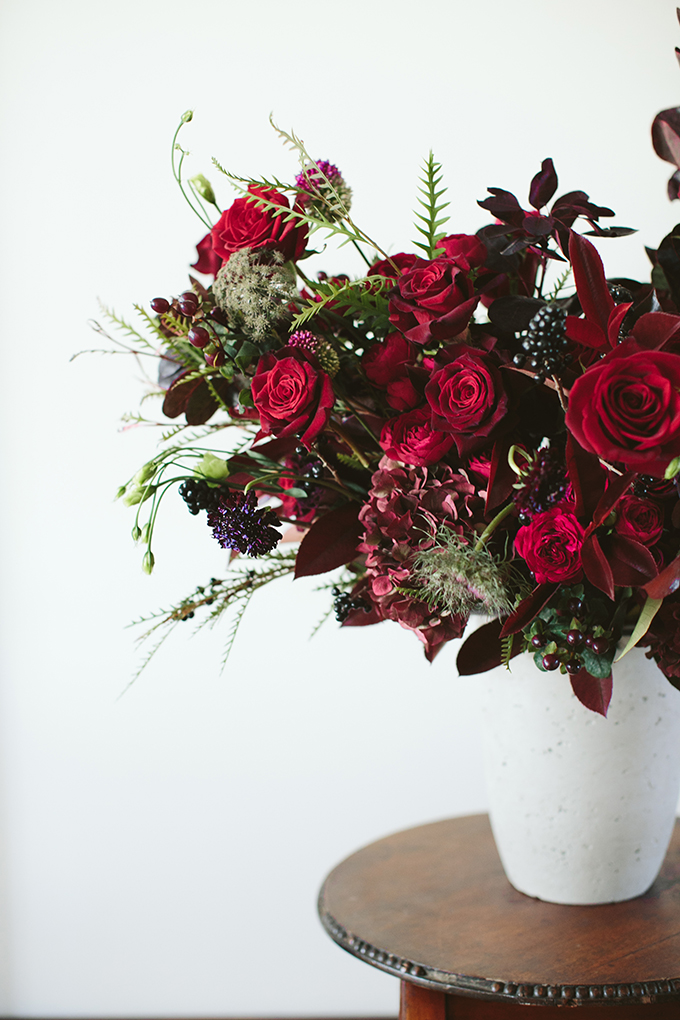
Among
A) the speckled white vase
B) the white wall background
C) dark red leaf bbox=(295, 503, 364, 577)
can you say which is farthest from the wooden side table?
the white wall background

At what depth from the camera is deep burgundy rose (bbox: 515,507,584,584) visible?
51 cm

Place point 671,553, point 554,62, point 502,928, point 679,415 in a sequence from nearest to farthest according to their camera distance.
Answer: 1. point 679,415
2. point 671,553
3. point 502,928
4. point 554,62

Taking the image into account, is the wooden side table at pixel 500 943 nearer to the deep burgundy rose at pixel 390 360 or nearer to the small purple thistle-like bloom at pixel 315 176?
the deep burgundy rose at pixel 390 360

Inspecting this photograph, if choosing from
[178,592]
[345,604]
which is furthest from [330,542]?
[178,592]

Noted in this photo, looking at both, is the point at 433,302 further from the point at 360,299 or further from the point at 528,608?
the point at 528,608

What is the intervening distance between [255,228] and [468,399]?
22 centimetres

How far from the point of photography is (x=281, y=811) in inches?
60.3

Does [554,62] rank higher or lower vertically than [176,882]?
higher

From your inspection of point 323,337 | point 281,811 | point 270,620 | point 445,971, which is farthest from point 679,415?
point 281,811

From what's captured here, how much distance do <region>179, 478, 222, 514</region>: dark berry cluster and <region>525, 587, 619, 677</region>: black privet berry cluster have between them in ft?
0.78

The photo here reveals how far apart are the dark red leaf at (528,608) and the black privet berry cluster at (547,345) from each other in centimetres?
14

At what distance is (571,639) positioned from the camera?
0.54 metres

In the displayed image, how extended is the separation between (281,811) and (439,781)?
0.97 feet

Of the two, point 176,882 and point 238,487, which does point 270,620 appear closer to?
point 176,882
